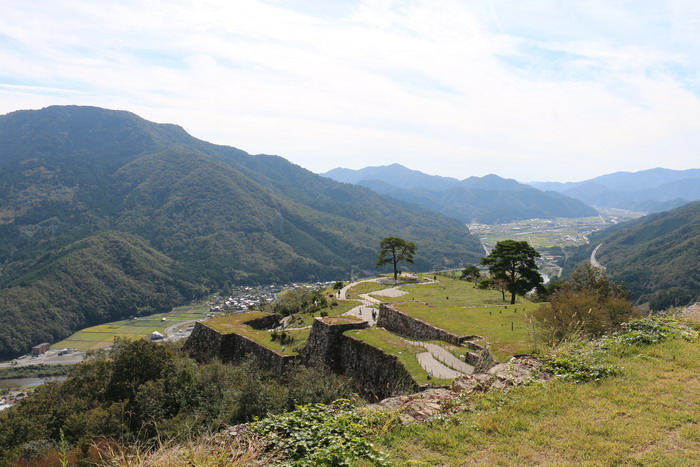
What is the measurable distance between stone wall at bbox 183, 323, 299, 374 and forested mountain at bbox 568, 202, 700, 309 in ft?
252

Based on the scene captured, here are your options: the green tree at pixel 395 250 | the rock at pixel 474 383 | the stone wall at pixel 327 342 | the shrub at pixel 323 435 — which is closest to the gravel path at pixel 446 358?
the stone wall at pixel 327 342

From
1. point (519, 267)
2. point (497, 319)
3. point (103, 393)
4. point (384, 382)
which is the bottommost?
point (103, 393)

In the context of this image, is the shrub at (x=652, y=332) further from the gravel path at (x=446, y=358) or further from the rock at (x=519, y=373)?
the gravel path at (x=446, y=358)

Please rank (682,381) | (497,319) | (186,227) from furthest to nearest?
(186,227) → (497,319) → (682,381)

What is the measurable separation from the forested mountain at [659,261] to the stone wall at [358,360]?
7529 cm

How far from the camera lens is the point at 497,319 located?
20922 millimetres

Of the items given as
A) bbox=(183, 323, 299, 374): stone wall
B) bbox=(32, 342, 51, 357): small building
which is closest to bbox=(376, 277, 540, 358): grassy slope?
bbox=(183, 323, 299, 374): stone wall

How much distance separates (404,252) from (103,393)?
110ft

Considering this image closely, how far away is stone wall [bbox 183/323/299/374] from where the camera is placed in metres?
23.3

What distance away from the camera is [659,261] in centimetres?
11019

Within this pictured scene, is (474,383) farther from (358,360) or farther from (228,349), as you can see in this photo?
(228,349)

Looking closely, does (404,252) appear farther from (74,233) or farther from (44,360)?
(74,233)

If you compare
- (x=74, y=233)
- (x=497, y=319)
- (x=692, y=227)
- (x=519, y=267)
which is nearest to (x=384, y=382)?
(x=497, y=319)

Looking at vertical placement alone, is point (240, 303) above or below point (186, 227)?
below
